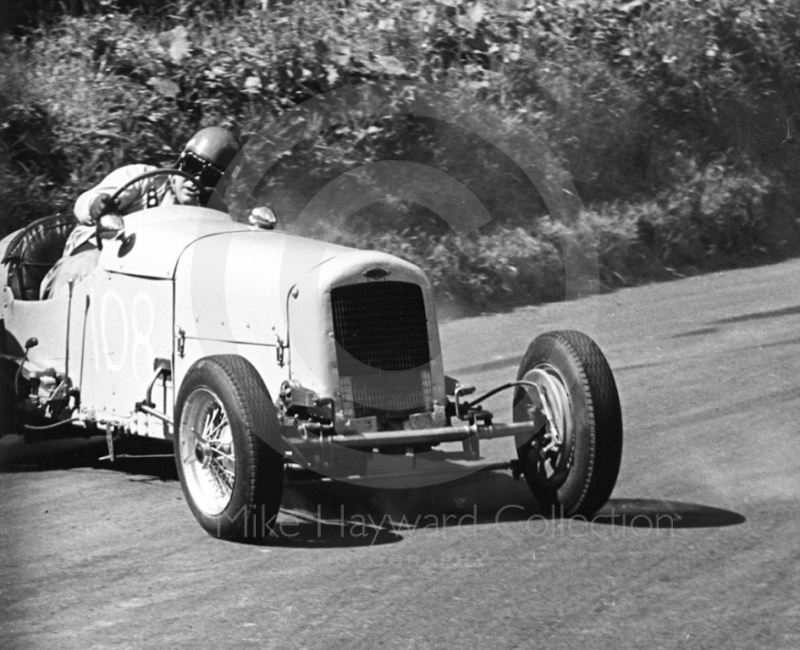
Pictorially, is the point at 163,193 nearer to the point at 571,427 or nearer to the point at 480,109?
the point at 571,427

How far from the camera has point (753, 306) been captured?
12.1 metres

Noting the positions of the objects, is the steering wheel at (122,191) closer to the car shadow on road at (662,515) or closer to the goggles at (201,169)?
the goggles at (201,169)

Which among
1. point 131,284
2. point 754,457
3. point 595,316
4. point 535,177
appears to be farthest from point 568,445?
point 535,177

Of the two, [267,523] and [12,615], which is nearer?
[12,615]

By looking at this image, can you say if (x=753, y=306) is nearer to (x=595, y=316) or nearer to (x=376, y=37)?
(x=595, y=316)

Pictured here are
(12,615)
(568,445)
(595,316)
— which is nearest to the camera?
(12,615)

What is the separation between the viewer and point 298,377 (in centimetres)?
609

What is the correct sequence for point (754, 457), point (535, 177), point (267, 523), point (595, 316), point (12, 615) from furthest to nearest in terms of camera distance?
1. point (535, 177)
2. point (595, 316)
3. point (754, 457)
4. point (267, 523)
5. point (12, 615)

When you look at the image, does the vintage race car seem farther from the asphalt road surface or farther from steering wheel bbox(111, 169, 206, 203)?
steering wheel bbox(111, 169, 206, 203)

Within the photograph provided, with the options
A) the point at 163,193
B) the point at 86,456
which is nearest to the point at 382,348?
the point at 163,193

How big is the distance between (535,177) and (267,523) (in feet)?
29.1

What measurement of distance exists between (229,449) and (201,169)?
241cm

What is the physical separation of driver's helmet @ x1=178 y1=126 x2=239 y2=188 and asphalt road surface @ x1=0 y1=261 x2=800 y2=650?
5.54 feet

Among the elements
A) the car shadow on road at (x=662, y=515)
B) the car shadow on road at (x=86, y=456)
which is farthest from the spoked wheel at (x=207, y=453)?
the car shadow on road at (x=662, y=515)
